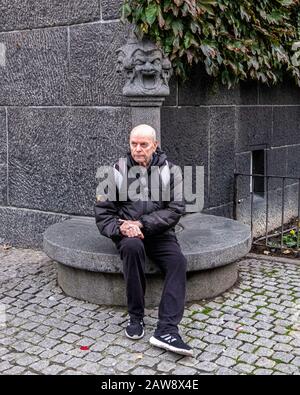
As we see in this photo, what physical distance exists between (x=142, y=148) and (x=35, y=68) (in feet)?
8.39

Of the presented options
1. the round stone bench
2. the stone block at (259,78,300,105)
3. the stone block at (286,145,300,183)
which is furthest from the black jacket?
the stone block at (286,145,300,183)

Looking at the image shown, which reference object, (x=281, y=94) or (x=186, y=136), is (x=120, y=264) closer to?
(x=186, y=136)

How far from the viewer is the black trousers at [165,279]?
3904 millimetres

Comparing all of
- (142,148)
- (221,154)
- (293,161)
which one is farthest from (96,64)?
(293,161)

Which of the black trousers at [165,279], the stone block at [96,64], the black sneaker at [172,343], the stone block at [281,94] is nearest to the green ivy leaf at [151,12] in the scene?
the stone block at [96,64]

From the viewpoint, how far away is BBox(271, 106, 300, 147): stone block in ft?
25.0

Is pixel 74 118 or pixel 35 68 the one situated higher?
pixel 35 68

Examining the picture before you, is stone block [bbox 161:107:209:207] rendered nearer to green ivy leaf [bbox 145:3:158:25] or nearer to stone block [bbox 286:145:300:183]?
green ivy leaf [bbox 145:3:158:25]

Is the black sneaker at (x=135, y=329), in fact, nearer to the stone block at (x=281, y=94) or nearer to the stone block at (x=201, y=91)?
the stone block at (x=201, y=91)

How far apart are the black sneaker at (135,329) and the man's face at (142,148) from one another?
3.74 ft

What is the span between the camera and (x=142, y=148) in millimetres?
4141

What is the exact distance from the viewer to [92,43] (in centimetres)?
569

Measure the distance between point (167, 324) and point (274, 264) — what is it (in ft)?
7.73

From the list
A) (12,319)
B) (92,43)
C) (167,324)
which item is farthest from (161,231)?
(92,43)
